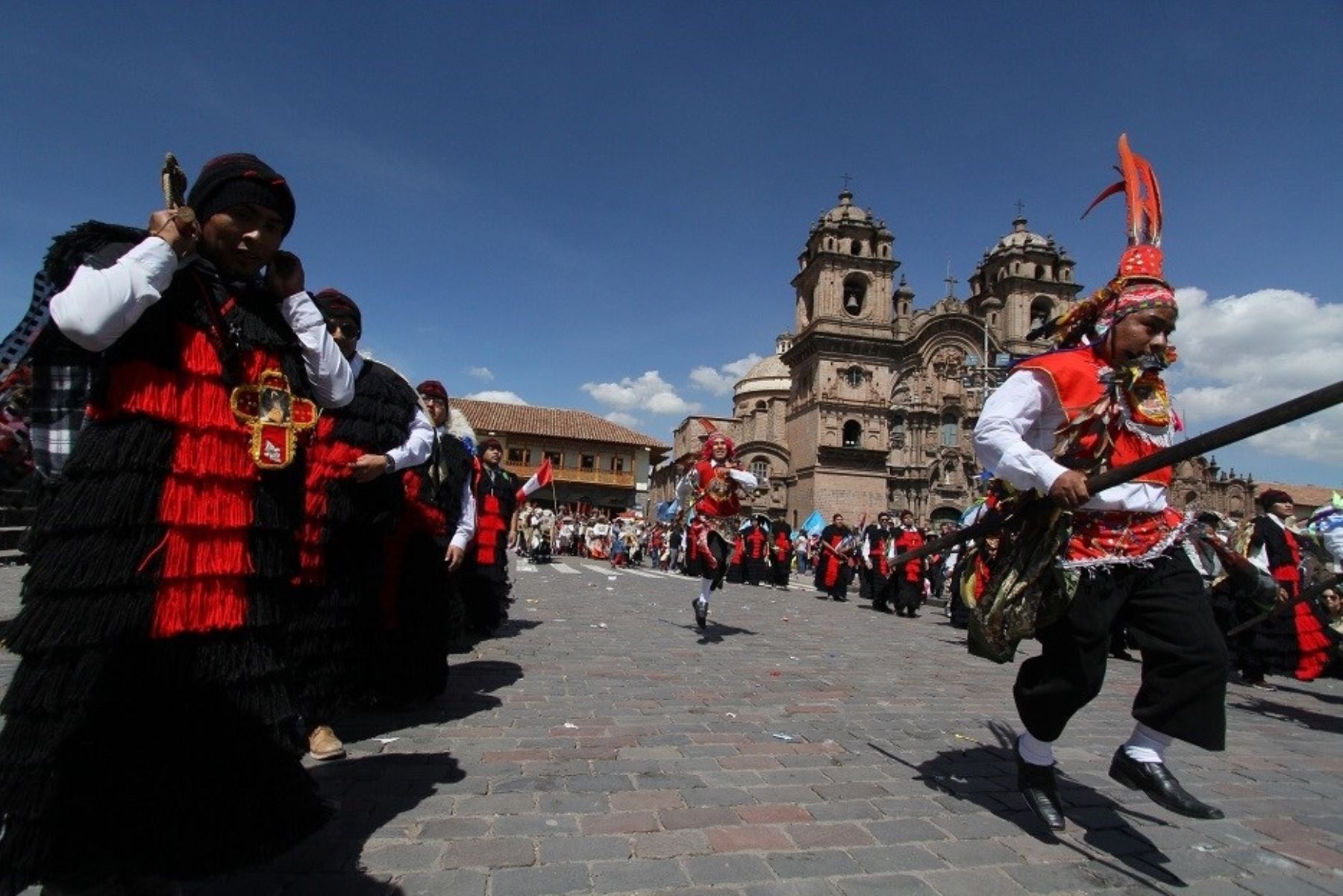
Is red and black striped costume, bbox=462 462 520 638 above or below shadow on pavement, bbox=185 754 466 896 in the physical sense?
above

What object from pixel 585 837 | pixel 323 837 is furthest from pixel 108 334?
pixel 585 837

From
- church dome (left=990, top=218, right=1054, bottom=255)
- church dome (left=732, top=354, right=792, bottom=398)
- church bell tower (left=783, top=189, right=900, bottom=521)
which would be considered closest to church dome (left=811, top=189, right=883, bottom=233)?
church bell tower (left=783, top=189, right=900, bottom=521)

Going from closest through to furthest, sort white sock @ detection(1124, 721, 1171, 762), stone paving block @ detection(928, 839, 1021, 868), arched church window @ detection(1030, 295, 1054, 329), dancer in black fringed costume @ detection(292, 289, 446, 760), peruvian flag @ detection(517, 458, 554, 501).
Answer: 1. stone paving block @ detection(928, 839, 1021, 868)
2. white sock @ detection(1124, 721, 1171, 762)
3. dancer in black fringed costume @ detection(292, 289, 446, 760)
4. peruvian flag @ detection(517, 458, 554, 501)
5. arched church window @ detection(1030, 295, 1054, 329)

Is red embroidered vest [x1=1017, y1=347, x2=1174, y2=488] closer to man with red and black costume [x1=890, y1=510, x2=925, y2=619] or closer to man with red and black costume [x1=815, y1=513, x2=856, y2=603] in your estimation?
man with red and black costume [x1=890, y1=510, x2=925, y2=619]

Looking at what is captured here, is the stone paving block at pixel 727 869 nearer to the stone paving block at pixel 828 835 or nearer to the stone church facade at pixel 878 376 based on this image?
the stone paving block at pixel 828 835

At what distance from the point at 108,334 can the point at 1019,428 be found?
307cm

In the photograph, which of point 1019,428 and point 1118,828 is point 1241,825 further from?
point 1019,428

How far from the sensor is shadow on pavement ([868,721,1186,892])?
2650mm

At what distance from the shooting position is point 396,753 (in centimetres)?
353

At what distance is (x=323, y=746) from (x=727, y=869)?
2.07m

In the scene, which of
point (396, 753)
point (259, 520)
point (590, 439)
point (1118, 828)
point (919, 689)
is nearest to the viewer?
point (259, 520)

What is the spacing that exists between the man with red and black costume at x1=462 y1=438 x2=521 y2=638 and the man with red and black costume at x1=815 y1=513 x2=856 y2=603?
10.6 metres

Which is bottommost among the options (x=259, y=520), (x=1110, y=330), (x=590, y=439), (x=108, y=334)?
(x=259, y=520)

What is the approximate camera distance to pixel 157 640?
1.84 m
